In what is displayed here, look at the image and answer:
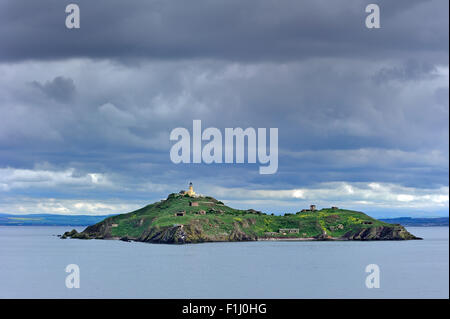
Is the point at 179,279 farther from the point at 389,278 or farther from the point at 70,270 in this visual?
the point at 389,278

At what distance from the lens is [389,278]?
15450 centimetres

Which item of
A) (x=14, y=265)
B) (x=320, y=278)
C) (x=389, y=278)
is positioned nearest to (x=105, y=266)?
(x=14, y=265)

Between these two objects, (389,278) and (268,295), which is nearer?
(268,295)
